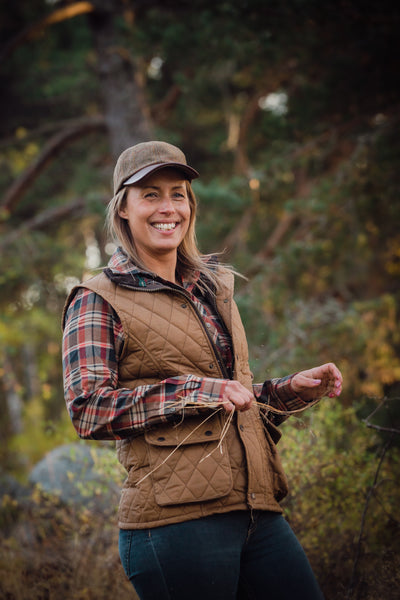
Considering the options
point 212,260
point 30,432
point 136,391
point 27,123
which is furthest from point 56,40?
point 136,391

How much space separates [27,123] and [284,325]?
713 centimetres

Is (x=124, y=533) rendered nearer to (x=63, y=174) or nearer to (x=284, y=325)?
(x=284, y=325)

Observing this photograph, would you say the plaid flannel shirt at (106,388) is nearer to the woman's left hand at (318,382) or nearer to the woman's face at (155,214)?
the woman's face at (155,214)

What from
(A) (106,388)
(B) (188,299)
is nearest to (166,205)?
(B) (188,299)

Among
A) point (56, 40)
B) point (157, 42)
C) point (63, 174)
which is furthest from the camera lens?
point (63, 174)

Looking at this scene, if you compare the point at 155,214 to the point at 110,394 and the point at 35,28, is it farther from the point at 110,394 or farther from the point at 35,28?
the point at 35,28

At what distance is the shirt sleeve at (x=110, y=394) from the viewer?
5.90ft

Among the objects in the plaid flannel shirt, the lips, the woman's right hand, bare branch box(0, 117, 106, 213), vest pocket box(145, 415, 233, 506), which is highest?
bare branch box(0, 117, 106, 213)

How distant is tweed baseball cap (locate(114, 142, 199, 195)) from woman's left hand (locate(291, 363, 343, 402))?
3.08ft

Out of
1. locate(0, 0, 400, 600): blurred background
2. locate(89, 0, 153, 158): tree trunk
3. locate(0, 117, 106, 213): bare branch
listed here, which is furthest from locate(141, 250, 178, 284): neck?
locate(0, 117, 106, 213): bare branch

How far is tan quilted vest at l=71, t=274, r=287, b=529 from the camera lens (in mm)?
1832

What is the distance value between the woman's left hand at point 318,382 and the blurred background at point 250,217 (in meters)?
1.34

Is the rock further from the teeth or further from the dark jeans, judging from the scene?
the teeth

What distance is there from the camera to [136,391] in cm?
183
